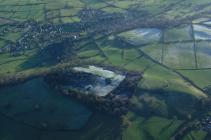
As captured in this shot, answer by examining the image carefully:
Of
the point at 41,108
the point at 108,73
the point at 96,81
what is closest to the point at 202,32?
the point at 108,73

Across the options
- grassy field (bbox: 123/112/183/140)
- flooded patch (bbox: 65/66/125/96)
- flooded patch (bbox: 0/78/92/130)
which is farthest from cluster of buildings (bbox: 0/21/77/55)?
grassy field (bbox: 123/112/183/140)

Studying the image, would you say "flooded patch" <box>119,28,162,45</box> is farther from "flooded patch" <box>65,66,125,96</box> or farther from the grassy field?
the grassy field

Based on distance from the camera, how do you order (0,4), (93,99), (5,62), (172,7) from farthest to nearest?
(0,4) < (172,7) < (5,62) < (93,99)

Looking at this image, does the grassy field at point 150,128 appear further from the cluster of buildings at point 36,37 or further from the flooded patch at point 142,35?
the cluster of buildings at point 36,37

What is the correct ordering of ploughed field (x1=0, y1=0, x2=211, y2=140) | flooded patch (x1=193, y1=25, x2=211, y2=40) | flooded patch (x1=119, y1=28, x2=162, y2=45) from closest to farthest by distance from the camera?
ploughed field (x1=0, y1=0, x2=211, y2=140)
flooded patch (x1=193, y1=25, x2=211, y2=40)
flooded patch (x1=119, y1=28, x2=162, y2=45)

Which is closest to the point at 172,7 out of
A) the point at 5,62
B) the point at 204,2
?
the point at 204,2

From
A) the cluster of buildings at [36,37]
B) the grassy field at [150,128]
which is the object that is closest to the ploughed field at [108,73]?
the grassy field at [150,128]

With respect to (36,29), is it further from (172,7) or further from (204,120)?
(204,120)

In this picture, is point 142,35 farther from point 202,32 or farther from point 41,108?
point 41,108
